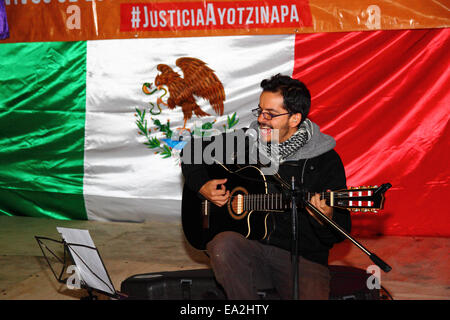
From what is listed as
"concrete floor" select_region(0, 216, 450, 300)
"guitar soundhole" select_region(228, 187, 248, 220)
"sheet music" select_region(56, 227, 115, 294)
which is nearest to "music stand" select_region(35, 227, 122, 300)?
"sheet music" select_region(56, 227, 115, 294)

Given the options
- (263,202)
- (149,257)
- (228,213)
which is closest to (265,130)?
(263,202)

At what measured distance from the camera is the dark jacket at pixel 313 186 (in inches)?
97.8

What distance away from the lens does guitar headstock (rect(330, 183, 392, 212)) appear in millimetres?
1948

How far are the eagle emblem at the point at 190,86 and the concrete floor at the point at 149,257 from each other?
1.11m

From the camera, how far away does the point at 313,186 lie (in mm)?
2494

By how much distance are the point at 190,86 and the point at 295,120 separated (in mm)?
2118

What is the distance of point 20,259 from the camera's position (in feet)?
12.7

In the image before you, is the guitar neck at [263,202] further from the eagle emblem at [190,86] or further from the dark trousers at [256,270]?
the eagle emblem at [190,86]

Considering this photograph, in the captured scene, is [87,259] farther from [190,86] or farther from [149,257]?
[190,86]

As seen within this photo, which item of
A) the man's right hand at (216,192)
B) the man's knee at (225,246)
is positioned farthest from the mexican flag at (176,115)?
the man's knee at (225,246)

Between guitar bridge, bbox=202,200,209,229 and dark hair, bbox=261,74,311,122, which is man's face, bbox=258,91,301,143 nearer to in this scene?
dark hair, bbox=261,74,311,122

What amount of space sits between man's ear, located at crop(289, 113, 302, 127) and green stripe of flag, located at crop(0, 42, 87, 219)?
282cm

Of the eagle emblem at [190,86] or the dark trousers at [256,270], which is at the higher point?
the eagle emblem at [190,86]

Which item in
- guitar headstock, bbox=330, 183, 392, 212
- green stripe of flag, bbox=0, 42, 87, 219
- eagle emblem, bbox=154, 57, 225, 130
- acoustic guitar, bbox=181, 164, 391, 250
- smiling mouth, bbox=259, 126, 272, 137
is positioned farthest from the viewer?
green stripe of flag, bbox=0, 42, 87, 219
